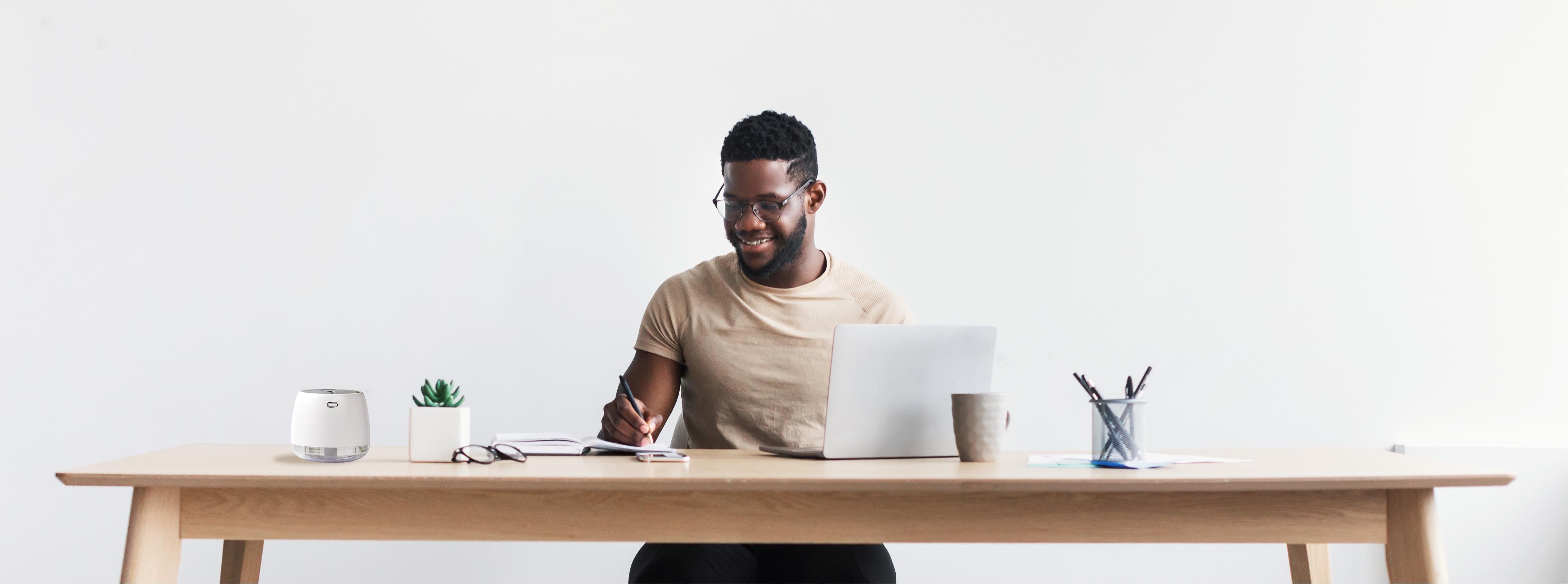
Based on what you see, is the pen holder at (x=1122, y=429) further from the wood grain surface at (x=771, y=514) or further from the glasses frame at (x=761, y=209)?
the glasses frame at (x=761, y=209)

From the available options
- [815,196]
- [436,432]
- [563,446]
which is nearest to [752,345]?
[815,196]

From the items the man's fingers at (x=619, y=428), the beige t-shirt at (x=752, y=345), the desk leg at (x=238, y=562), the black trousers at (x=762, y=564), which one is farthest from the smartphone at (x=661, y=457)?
the desk leg at (x=238, y=562)

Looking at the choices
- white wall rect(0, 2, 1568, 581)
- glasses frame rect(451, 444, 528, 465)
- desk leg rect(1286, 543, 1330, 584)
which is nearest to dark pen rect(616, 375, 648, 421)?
glasses frame rect(451, 444, 528, 465)

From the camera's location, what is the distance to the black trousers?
1648 mm

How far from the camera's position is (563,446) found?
1582mm

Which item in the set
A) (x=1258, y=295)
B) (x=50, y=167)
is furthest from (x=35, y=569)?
(x=1258, y=295)

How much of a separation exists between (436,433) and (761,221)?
2.59 ft

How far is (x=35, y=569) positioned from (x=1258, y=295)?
318 cm

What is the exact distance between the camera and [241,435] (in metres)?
2.56

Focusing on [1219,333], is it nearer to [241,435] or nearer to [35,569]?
[241,435]

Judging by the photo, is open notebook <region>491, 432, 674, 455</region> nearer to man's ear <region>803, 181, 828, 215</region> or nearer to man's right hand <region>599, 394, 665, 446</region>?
man's right hand <region>599, 394, 665, 446</region>

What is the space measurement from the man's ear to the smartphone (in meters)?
0.76

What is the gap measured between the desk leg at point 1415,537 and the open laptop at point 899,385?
1.76 ft

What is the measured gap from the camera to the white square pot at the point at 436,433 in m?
1.41
